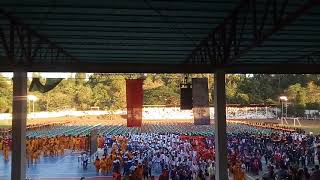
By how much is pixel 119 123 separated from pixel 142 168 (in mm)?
20898

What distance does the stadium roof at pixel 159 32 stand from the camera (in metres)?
7.28

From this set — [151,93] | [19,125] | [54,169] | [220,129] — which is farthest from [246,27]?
[151,93]

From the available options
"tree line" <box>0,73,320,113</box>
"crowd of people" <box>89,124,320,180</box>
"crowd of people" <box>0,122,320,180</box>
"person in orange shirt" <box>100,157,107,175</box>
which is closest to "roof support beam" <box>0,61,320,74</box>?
"crowd of people" <box>0,122,320,180</box>

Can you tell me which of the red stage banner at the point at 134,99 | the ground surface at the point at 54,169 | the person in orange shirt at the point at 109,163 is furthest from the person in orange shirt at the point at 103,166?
the red stage banner at the point at 134,99

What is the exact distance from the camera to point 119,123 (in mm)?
36969

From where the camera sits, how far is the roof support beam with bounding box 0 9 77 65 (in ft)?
28.7

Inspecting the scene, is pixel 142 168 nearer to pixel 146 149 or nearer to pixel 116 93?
pixel 146 149

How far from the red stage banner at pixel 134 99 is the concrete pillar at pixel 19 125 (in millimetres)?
3150

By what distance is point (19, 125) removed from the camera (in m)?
10.6

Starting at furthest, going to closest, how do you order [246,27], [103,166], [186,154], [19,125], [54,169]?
[186,154] → [54,169] → [103,166] → [19,125] → [246,27]

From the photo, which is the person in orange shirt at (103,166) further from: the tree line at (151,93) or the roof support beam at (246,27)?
the tree line at (151,93)

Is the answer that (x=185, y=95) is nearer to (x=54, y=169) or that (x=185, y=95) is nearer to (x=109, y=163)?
(x=109, y=163)

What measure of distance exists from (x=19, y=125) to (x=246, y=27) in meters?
6.18

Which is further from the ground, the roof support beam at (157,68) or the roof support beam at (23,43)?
the roof support beam at (23,43)
